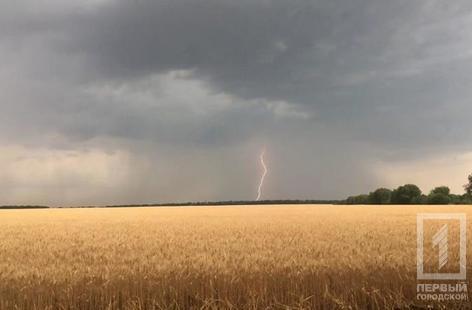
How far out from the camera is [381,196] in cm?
13912

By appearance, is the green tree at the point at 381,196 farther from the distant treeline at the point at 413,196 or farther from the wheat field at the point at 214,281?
the wheat field at the point at 214,281

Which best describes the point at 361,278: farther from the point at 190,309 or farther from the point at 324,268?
the point at 190,309

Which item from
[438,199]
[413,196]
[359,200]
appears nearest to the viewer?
[438,199]

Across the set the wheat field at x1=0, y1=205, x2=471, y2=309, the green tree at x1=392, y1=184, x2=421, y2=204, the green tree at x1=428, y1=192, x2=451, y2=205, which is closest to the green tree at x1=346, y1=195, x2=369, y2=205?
the green tree at x1=392, y1=184, x2=421, y2=204

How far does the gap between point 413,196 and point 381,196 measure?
9390 mm

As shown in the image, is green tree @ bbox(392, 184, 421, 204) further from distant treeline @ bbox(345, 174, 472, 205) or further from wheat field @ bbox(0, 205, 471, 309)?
wheat field @ bbox(0, 205, 471, 309)

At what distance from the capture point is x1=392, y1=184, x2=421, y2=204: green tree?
13175cm

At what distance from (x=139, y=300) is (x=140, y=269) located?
8.03 feet

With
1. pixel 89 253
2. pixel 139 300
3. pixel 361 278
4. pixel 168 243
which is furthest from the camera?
pixel 168 243

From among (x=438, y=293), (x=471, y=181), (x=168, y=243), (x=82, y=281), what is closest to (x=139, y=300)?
(x=82, y=281)

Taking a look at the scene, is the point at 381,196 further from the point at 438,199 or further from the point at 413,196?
the point at 438,199

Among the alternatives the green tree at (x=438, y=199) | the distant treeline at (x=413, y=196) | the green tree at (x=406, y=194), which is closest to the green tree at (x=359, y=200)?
the distant treeline at (x=413, y=196)

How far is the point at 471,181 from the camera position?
126 metres

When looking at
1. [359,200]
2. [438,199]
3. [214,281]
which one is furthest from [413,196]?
[214,281]
